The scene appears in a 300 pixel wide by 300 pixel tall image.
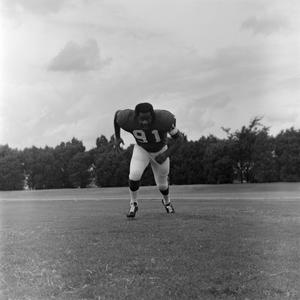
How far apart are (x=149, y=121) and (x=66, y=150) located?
6679cm

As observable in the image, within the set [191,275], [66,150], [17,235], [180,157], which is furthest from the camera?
[66,150]

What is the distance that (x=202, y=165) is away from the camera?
59312mm

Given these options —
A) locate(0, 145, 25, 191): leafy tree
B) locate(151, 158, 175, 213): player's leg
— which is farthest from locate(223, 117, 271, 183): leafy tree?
locate(151, 158, 175, 213): player's leg

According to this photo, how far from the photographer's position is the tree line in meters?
56.2

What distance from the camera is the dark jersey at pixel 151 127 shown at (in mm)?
9477

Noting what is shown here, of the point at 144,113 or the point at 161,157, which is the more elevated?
the point at 144,113

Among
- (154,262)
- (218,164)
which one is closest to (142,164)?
(154,262)

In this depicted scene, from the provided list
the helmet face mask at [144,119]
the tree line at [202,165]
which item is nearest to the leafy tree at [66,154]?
the tree line at [202,165]

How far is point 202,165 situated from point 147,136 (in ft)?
164

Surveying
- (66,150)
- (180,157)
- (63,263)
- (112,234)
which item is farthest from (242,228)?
(66,150)

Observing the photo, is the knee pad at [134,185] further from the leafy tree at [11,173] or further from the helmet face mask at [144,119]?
the leafy tree at [11,173]

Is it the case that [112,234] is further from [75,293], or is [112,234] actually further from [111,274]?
[75,293]

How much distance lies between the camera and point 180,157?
59125 millimetres

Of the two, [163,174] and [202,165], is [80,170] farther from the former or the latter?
[163,174]
